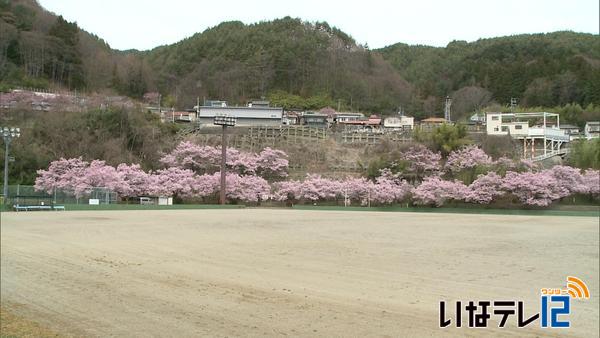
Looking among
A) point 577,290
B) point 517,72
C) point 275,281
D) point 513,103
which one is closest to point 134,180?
point 275,281

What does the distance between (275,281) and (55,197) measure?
36.1 metres

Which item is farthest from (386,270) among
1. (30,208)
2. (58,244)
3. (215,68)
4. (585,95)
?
(215,68)

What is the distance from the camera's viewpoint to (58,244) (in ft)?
58.9

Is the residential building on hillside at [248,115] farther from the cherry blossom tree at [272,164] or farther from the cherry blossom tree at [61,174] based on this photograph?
the cherry blossom tree at [61,174]

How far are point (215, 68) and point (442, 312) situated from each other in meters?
119

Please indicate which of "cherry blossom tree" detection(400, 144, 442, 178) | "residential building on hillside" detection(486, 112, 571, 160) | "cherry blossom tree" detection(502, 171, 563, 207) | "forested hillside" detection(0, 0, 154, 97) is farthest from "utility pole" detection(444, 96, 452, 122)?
"forested hillside" detection(0, 0, 154, 97)

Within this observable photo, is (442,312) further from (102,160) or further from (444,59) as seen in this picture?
(444,59)

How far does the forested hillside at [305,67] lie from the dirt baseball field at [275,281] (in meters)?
78.5

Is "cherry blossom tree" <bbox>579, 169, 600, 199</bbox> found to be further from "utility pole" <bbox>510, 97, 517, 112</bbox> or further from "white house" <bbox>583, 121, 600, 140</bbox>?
"utility pole" <bbox>510, 97, 517, 112</bbox>

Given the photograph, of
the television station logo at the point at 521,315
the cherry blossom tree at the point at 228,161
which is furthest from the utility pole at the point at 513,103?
the television station logo at the point at 521,315

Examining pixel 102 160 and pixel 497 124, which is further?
pixel 497 124

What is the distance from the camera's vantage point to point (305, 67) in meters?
126

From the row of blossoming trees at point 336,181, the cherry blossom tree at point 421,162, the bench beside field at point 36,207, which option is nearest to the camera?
the bench beside field at point 36,207

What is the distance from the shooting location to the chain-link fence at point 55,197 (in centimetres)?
3906
